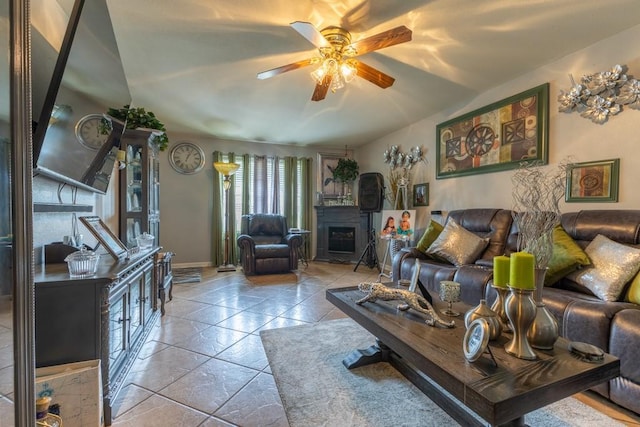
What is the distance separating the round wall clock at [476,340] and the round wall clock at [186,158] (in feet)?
16.9

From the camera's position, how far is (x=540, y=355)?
1111 mm

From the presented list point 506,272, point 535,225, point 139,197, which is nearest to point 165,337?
point 139,197

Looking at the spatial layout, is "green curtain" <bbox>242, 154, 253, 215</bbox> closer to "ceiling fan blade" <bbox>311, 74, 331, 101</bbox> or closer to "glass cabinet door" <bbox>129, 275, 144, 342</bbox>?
"ceiling fan blade" <bbox>311, 74, 331, 101</bbox>

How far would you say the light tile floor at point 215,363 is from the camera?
4.74 ft

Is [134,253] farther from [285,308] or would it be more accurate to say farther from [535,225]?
[535,225]

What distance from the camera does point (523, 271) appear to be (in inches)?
42.9

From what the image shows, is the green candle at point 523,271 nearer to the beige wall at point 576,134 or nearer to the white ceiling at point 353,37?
the white ceiling at point 353,37

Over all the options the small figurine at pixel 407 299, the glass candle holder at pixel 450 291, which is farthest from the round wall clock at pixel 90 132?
the glass candle holder at pixel 450 291

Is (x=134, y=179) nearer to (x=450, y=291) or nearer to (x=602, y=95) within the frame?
(x=450, y=291)

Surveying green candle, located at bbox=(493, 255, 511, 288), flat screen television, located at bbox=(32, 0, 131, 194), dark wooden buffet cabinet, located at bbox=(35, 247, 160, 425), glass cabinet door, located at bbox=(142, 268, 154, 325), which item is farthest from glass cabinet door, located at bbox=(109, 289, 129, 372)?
green candle, located at bbox=(493, 255, 511, 288)

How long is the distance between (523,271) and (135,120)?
3.37 metres

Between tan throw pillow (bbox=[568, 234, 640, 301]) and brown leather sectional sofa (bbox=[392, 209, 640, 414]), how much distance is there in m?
0.07

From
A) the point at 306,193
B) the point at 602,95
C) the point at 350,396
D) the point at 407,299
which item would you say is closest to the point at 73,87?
the point at 407,299

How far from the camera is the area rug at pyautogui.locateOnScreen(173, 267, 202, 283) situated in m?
4.18
